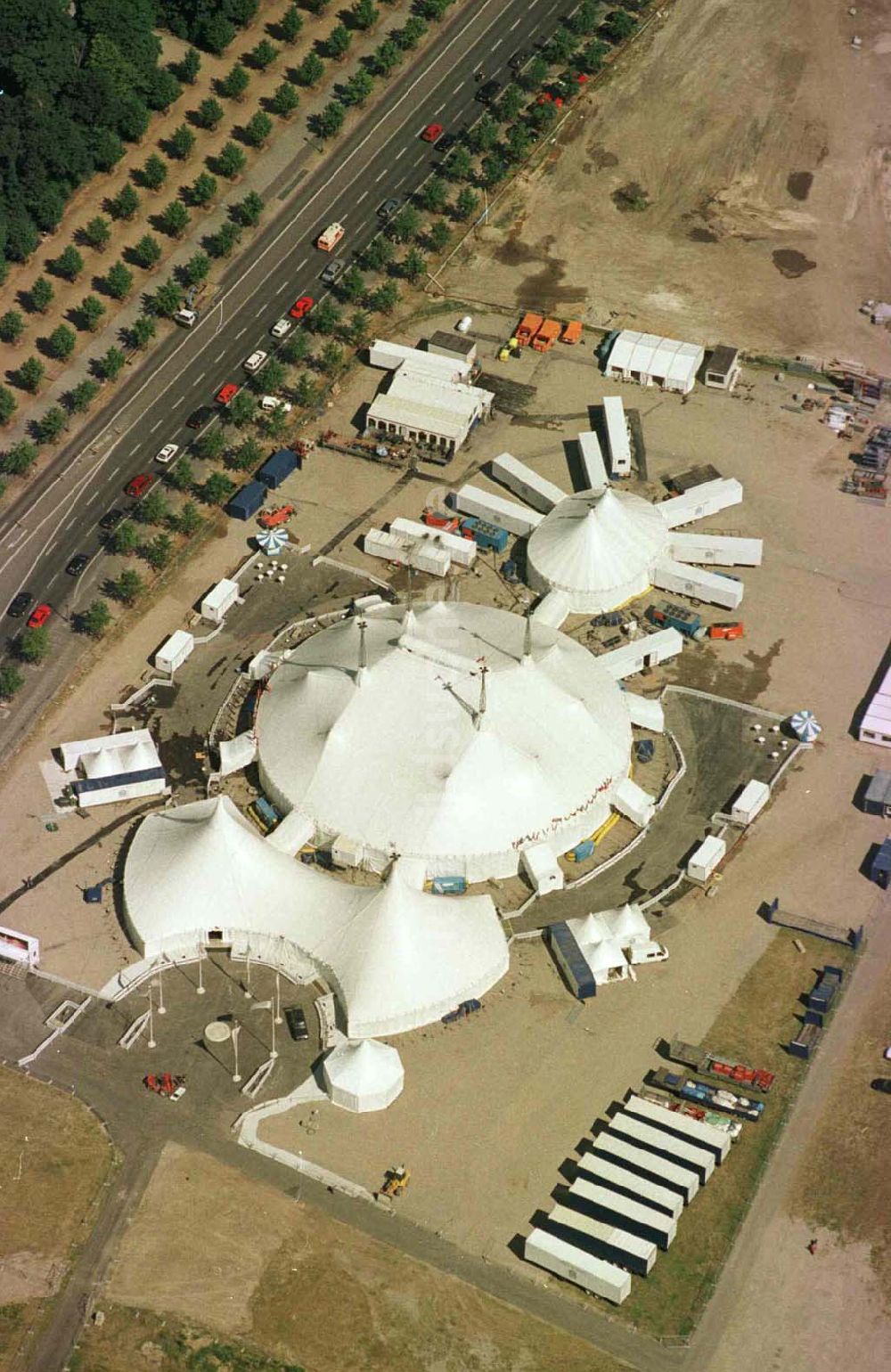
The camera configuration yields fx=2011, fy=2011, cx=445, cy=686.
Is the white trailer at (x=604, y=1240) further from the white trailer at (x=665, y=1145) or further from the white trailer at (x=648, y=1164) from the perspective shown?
the white trailer at (x=665, y=1145)

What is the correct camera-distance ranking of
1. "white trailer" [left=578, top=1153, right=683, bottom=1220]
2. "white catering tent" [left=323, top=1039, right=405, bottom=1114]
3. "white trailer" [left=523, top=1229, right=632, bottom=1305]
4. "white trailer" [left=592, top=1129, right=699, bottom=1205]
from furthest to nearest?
"white catering tent" [left=323, top=1039, right=405, bottom=1114], "white trailer" [left=592, top=1129, right=699, bottom=1205], "white trailer" [left=578, top=1153, right=683, bottom=1220], "white trailer" [left=523, top=1229, right=632, bottom=1305]

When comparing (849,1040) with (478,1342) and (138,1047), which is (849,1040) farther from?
(138,1047)

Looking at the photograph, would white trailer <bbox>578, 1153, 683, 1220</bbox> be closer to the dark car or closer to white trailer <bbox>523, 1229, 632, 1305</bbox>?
white trailer <bbox>523, 1229, 632, 1305</bbox>

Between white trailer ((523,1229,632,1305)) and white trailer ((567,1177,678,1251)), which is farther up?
white trailer ((567,1177,678,1251))

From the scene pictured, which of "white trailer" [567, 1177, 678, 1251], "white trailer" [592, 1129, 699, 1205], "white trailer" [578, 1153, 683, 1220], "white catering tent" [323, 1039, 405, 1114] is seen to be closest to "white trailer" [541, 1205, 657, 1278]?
"white trailer" [567, 1177, 678, 1251]

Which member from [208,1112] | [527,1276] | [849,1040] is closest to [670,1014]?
[849,1040]

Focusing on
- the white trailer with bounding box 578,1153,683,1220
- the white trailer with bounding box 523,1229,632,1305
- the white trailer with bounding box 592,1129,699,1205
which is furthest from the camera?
the white trailer with bounding box 592,1129,699,1205
